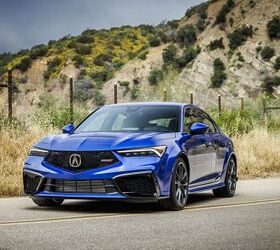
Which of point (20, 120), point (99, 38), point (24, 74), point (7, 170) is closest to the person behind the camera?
point (7, 170)

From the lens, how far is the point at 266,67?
233 feet

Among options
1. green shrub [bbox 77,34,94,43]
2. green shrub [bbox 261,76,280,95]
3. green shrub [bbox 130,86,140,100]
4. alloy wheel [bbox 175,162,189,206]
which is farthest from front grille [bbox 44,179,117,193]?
green shrub [bbox 77,34,94,43]

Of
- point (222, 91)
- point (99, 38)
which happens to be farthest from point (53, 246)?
point (99, 38)

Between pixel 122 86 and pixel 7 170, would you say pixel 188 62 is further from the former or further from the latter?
pixel 7 170

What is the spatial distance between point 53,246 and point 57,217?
99.1 inches

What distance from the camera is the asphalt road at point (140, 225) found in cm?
840

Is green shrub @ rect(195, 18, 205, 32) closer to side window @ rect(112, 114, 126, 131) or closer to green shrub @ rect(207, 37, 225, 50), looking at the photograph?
green shrub @ rect(207, 37, 225, 50)

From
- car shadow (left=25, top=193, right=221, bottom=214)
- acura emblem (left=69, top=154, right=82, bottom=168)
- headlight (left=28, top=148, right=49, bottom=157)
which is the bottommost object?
car shadow (left=25, top=193, right=221, bottom=214)

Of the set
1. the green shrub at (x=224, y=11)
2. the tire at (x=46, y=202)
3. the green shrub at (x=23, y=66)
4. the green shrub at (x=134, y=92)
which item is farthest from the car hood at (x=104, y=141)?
the green shrub at (x=23, y=66)

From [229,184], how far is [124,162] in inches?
142

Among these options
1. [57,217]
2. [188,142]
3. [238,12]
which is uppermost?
[238,12]

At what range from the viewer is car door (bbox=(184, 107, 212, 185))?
1212cm

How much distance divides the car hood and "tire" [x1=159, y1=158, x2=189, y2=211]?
1.41 ft

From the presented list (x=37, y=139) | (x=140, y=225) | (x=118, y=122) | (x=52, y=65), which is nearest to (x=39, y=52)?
(x=52, y=65)
